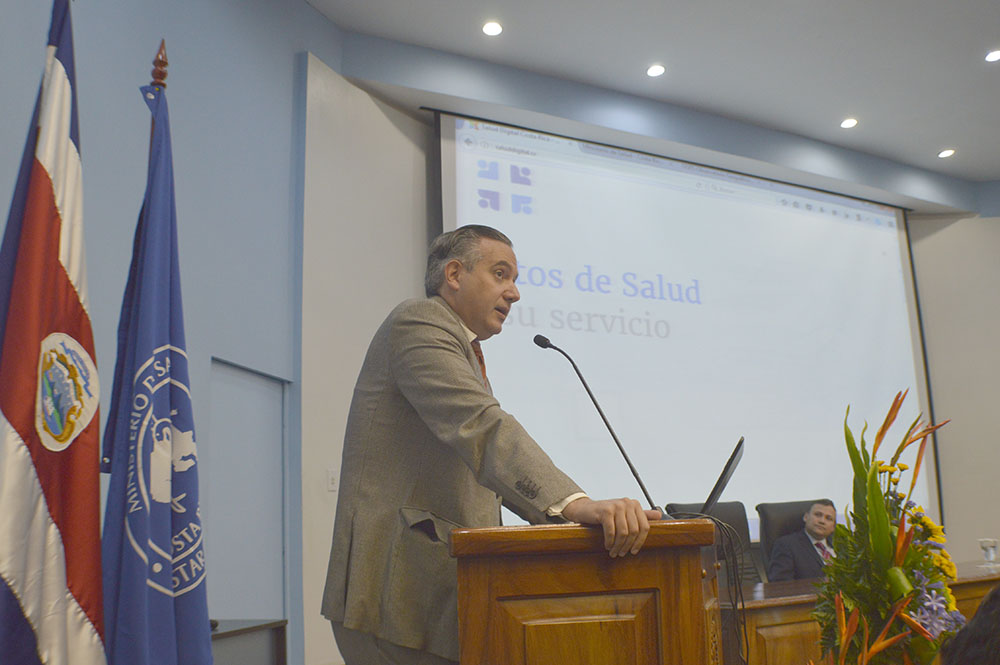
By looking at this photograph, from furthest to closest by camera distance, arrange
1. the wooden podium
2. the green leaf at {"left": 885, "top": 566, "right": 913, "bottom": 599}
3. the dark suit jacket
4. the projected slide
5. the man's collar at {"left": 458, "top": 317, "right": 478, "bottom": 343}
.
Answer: the projected slide → the dark suit jacket → the man's collar at {"left": 458, "top": 317, "right": 478, "bottom": 343} → the green leaf at {"left": 885, "top": 566, "right": 913, "bottom": 599} → the wooden podium

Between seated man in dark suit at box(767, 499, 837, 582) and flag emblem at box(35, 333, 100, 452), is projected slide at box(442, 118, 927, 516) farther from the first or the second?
flag emblem at box(35, 333, 100, 452)

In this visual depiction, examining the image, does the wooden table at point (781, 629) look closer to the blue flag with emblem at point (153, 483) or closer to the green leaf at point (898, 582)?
the green leaf at point (898, 582)

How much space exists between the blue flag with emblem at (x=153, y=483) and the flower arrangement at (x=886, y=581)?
127 centimetres

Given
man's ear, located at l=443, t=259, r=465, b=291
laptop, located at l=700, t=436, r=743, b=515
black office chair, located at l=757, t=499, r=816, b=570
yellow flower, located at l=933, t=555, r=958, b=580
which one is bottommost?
black office chair, located at l=757, t=499, r=816, b=570

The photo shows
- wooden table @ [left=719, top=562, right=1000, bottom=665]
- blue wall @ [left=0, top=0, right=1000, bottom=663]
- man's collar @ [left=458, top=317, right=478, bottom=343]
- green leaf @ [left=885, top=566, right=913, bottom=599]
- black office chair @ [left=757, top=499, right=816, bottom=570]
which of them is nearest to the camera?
green leaf @ [left=885, top=566, right=913, bottom=599]

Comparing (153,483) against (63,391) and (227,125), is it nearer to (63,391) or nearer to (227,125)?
(63,391)

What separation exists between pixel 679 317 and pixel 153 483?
444 cm

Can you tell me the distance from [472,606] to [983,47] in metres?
5.92

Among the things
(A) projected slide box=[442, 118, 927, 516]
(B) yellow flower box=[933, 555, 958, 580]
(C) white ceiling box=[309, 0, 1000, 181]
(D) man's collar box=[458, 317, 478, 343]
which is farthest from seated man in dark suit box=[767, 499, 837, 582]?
(D) man's collar box=[458, 317, 478, 343]

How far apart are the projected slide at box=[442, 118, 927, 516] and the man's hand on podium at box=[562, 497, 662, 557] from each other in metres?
3.63

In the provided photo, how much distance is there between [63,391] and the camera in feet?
5.54

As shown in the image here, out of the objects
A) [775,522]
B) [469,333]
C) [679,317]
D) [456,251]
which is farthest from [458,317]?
[679,317]

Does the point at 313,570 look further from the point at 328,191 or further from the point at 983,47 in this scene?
the point at 983,47

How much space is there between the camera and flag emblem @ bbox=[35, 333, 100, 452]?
164 cm
